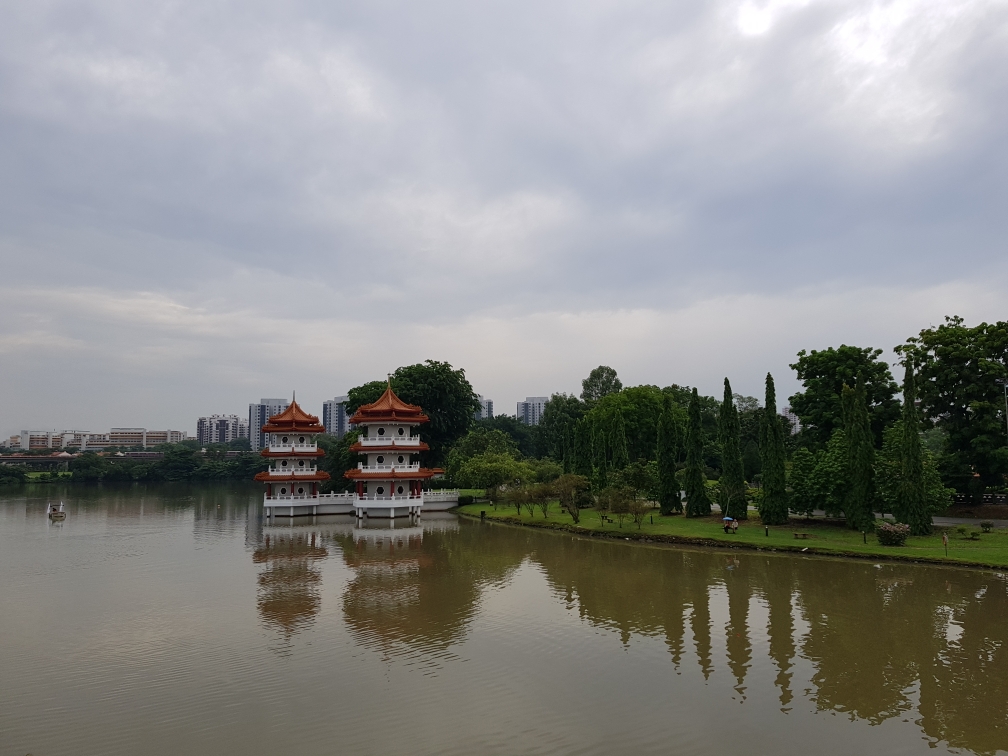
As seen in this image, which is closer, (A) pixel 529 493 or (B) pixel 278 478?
(A) pixel 529 493

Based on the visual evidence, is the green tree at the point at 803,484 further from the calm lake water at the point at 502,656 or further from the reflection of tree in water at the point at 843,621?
the reflection of tree in water at the point at 843,621

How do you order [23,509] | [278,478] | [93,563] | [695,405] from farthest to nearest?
[23,509] < [278,478] < [695,405] < [93,563]

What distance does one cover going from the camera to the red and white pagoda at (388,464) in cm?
4259

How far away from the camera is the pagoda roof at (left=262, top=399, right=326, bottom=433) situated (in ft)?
144

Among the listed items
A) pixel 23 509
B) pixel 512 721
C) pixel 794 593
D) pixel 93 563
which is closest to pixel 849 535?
pixel 794 593

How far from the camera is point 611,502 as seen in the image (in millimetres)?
31359

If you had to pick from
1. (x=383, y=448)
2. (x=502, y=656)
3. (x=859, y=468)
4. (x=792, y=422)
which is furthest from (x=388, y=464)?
(x=792, y=422)

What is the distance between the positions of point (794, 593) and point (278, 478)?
33.9 m

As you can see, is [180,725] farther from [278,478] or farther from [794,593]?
[278,478]

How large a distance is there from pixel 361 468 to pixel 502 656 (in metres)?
32.9

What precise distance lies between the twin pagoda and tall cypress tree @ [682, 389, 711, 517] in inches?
699

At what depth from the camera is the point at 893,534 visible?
82.0 ft

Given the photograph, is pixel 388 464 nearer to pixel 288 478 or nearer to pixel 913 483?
pixel 288 478

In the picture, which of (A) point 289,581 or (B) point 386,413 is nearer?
(A) point 289,581
